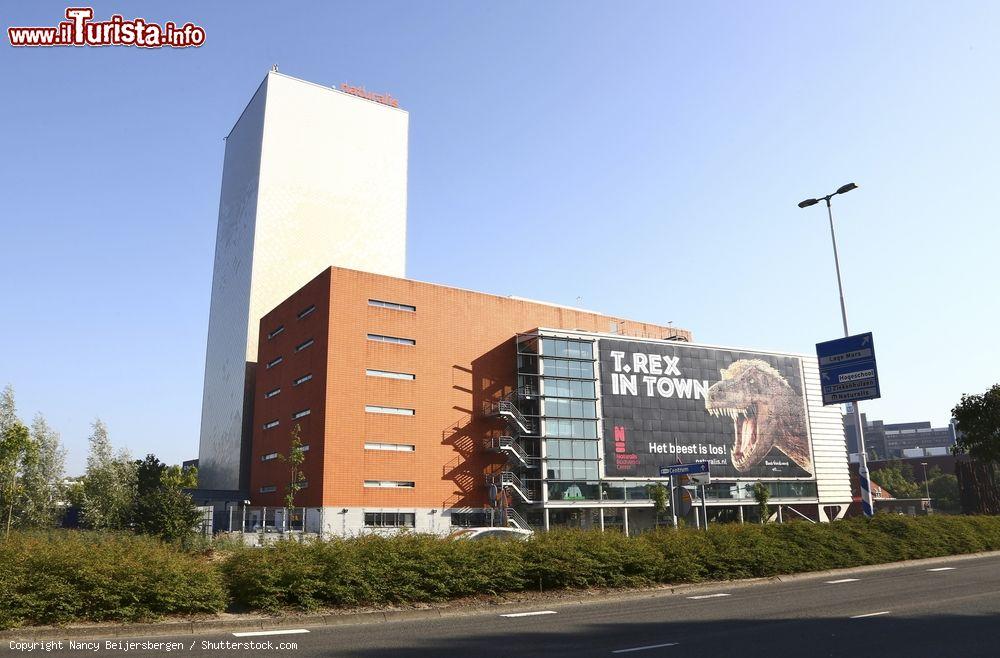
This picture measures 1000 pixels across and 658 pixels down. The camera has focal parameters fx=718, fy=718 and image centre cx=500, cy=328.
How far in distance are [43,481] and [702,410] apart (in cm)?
5469

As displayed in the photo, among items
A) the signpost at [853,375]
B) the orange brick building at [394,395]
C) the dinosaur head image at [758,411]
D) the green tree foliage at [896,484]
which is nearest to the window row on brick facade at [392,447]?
the orange brick building at [394,395]

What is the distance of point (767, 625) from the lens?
13289mm

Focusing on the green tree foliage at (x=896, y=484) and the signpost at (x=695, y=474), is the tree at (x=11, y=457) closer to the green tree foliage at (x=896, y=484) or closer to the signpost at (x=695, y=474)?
the signpost at (x=695, y=474)

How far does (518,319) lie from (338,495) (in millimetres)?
22555

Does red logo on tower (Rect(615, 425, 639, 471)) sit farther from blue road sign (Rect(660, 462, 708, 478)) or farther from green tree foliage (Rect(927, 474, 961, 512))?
green tree foliage (Rect(927, 474, 961, 512))

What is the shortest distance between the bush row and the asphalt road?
3.64 ft

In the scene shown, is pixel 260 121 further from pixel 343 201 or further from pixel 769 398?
pixel 769 398

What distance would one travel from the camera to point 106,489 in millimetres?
49156

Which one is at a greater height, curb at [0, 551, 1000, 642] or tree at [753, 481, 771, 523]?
tree at [753, 481, 771, 523]

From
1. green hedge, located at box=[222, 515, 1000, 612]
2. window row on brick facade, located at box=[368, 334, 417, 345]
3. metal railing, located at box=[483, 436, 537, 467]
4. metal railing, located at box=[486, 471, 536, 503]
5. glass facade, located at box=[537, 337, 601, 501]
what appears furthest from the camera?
glass facade, located at box=[537, 337, 601, 501]

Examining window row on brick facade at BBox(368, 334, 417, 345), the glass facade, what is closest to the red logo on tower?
the glass facade

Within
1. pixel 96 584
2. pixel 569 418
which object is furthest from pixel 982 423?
pixel 96 584

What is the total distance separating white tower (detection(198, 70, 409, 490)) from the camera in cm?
8825

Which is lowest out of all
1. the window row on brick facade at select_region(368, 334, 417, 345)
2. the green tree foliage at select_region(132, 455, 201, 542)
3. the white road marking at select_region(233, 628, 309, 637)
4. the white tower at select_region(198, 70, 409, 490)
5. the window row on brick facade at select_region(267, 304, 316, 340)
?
the white road marking at select_region(233, 628, 309, 637)
